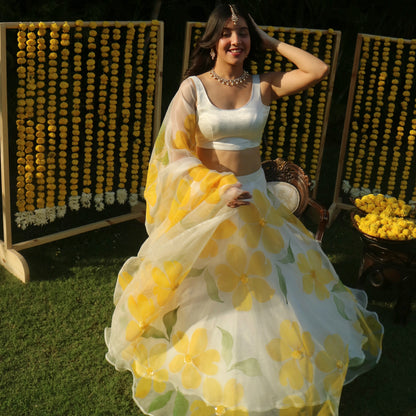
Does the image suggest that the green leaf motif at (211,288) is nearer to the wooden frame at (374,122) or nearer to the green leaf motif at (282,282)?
the green leaf motif at (282,282)

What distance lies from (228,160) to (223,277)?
2.20 feet

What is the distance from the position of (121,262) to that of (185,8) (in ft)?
13.8

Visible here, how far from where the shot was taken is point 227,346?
3537mm

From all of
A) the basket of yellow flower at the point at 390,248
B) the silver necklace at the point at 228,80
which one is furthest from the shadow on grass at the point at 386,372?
the silver necklace at the point at 228,80

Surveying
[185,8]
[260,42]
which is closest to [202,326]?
[260,42]

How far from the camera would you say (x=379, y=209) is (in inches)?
197

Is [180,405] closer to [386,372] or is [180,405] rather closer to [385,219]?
[386,372]

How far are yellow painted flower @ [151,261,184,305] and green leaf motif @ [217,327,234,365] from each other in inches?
14.2

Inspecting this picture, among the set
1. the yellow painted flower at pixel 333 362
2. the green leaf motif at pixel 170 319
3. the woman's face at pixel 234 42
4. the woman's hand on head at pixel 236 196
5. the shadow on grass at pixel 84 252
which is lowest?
the shadow on grass at pixel 84 252

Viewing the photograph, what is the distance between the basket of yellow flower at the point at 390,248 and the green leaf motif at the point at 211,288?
1.53 metres

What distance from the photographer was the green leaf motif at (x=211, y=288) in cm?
362

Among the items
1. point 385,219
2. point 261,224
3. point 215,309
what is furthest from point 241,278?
point 385,219

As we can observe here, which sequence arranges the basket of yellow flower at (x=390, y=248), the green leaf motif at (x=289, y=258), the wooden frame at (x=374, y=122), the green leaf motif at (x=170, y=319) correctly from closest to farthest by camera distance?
the green leaf motif at (x=170, y=319) → the green leaf motif at (x=289, y=258) → the basket of yellow flower at (x=390, y=248) → the wooden frame at (x=374, y=122)

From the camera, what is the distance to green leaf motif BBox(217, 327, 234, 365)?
3.52 m
